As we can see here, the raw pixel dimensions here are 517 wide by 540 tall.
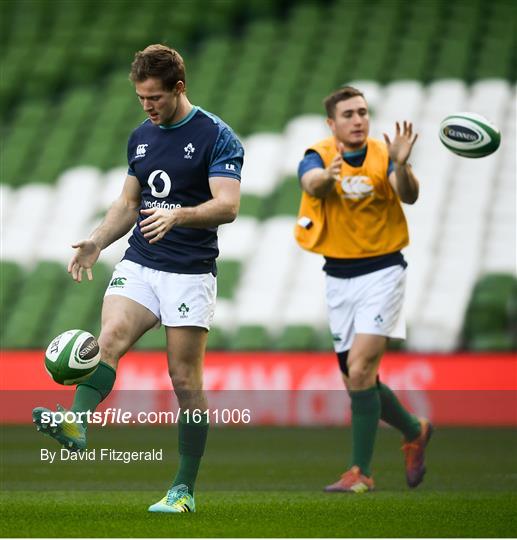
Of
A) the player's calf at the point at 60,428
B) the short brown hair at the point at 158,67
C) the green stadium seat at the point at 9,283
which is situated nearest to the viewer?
the player's calf at the point at 60,428

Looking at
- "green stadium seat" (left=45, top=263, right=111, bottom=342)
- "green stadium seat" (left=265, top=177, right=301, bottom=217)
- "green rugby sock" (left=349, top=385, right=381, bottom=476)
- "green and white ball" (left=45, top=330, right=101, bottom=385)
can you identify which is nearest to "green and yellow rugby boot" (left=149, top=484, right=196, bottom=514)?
"green and white ball" (left=45, top=330, right=101, bottom=385)

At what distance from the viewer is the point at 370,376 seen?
23.2 feet

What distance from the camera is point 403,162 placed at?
6750mm

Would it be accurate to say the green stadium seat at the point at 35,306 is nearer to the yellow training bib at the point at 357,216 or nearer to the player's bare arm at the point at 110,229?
the yellow training bib at the point at 357,216

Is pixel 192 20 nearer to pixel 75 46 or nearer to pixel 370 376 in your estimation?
pixel 75 46

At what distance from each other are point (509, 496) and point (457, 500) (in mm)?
342

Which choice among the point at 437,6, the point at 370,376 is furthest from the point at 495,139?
the point at 437,6

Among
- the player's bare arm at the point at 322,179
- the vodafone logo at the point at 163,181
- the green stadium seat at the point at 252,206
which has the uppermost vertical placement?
the green stadium seat at the point at 252,206

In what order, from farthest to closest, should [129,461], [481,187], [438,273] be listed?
1. [481,187]
2. [438,273]
3. [129,461]

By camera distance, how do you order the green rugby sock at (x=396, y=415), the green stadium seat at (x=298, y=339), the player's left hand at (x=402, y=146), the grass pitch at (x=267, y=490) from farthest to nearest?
the green stadium seat at (x=298, y=339) → the green rugby sock at (x=396, y=415) → the player's left hand at (x=402, y=146) → the grass pitch at (x=267, y=490)

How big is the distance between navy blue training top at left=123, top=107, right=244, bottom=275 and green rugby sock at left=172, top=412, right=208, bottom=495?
705mm

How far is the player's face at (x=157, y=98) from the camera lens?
5.56 metres

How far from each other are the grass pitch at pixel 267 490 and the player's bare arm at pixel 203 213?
124cm

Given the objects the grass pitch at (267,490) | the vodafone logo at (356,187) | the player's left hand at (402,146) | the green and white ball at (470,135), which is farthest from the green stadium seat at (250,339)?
the player's left hand at (402,146)
